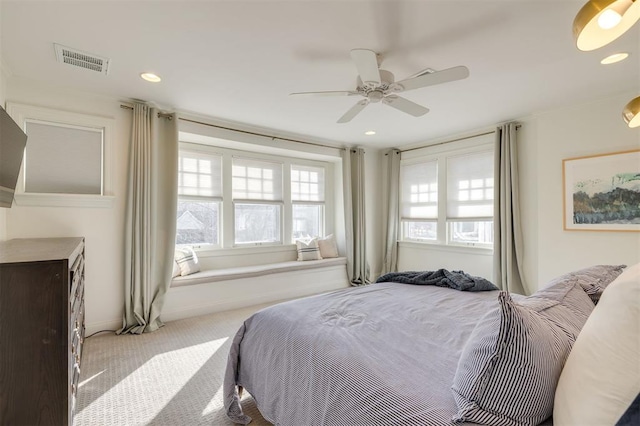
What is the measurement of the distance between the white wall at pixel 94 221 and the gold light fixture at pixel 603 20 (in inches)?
149

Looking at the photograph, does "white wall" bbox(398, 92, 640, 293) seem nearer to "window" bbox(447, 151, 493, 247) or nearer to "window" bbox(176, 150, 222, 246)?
"window" bbox(447, 151, 493, 247)

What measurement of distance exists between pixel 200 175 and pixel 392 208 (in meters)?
3.34

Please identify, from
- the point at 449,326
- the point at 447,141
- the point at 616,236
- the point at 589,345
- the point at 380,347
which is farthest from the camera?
the point at 447,141

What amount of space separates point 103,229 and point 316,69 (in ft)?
9.07

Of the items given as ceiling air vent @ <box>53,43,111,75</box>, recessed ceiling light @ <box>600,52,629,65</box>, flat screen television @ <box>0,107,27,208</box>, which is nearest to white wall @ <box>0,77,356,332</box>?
ceiling air vent @ <box>53,43,111,75</box>

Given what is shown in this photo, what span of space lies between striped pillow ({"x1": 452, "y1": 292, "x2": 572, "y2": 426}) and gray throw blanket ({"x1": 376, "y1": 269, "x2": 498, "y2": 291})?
150 centimetres

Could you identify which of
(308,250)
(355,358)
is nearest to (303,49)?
(355,358)

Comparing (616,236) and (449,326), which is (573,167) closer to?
(616,236)

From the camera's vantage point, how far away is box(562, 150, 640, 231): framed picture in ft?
9.87

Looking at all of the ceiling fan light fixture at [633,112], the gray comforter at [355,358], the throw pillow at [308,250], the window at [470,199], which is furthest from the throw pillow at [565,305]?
the throw pillow at [308,250]

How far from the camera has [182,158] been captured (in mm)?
4176

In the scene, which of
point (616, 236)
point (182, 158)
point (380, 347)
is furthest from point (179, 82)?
point (616, 236)

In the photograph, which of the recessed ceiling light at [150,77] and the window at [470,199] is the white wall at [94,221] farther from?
the window at [470,199]

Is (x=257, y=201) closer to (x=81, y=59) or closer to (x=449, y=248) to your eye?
(x=81, y=59)
